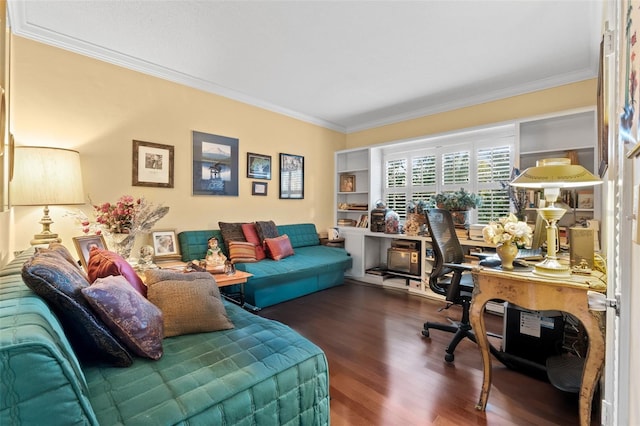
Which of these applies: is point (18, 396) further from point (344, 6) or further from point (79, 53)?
point (79, 53)

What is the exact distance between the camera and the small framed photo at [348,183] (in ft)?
16.4

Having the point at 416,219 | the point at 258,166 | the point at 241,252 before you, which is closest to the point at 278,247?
the point at 241,252

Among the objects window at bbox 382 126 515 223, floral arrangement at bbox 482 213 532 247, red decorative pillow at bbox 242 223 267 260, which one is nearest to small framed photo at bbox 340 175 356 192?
window at bbox 382 126 515 223

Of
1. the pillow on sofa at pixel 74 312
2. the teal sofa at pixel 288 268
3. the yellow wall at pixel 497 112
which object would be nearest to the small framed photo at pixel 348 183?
the yellow wall at pixel 497 112

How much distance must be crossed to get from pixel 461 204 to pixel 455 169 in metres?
0.70

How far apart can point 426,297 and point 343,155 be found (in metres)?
2.81

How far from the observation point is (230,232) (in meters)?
3.53

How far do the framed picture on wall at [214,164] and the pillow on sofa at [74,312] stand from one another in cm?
240

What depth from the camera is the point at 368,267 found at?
4.54m

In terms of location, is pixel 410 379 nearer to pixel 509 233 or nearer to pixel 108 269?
pixel 509 233

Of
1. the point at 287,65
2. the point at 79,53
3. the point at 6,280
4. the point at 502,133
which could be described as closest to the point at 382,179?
the point at 502,133

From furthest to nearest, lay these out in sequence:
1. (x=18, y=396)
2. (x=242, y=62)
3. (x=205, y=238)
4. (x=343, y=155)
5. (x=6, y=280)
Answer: (x=343, y=155)
(x=205, y=238)
(x=242, y=62)
(x=6, y=280)
(x=18, y=396)

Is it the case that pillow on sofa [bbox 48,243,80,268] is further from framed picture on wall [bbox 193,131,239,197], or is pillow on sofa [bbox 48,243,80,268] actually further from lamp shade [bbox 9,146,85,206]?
framed picture on wall [bbox 193,131,239,197]

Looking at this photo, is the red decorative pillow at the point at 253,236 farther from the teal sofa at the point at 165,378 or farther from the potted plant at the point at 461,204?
the potted plant at the point at 461,204
